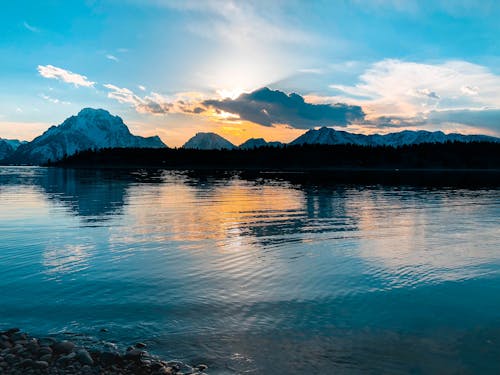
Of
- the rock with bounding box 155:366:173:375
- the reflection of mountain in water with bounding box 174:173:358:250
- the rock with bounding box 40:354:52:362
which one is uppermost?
the reflection of mountain in water with bounding box 174:173:358:250

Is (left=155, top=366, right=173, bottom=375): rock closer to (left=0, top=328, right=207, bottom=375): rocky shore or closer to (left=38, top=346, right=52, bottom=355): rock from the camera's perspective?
(left=0, top=328, right=207, bottom=375): rocky shore

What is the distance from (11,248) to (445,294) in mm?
21784

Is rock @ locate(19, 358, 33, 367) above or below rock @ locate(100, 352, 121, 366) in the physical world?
above

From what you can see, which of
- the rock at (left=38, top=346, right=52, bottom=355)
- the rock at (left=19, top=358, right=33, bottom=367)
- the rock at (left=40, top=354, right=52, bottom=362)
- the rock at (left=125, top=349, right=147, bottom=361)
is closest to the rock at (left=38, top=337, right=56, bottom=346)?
the rock at (left=38, top=346, right=52, bottom=355)

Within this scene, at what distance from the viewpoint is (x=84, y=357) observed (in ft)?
33.6

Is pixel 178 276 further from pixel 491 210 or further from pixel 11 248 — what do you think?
pixel 491 210

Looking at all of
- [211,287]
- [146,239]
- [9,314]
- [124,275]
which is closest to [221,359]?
[211,287]

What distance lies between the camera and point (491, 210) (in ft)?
147

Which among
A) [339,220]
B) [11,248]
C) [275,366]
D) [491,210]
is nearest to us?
[275,366]

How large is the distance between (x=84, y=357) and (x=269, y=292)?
7453 mm

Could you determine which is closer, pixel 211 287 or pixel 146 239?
pixel 211 287

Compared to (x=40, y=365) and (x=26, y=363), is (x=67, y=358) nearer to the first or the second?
(x=40, y=365)

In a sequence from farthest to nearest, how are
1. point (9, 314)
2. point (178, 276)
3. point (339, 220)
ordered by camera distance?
point (339, 220) < point (178, 276) < point (9, 314)

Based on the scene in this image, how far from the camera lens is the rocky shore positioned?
977 cm
